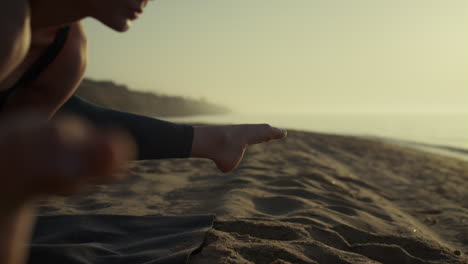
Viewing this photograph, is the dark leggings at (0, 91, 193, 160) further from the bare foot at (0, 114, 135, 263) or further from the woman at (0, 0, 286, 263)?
the bare foot at (0, 114, 135, 263)

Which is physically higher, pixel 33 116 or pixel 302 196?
pixel 33 116

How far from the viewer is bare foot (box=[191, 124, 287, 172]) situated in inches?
65.6

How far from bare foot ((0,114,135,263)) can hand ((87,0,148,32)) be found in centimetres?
49

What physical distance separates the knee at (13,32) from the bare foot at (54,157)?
25 cm

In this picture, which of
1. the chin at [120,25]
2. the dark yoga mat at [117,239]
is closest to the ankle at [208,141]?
the dark yoga mat at [117,239]

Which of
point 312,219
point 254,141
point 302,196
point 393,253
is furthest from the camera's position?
point 302,196

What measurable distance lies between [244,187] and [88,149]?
2.41m

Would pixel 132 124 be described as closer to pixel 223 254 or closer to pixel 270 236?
pixel 223 254

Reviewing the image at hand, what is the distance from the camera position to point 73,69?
3.86 feet

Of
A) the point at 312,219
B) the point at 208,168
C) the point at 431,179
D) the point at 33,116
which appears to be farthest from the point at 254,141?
the point at 431,179

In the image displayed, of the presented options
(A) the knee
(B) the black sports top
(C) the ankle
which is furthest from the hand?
(C) the ankle

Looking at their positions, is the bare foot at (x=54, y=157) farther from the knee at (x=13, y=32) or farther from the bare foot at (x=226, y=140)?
the bare foot at (x=226, y=140)

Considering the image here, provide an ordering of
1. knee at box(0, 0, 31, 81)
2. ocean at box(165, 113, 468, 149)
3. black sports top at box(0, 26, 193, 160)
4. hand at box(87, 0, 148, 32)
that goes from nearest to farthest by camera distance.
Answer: knee at box(0, 0, 31, 81) → hand at box(87, 0, 148, 32) → black sports top at box(0, 26, 193, 160) → ocean at box(165, 113, 468, 149)

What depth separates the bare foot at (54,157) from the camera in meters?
Result: 0.56
